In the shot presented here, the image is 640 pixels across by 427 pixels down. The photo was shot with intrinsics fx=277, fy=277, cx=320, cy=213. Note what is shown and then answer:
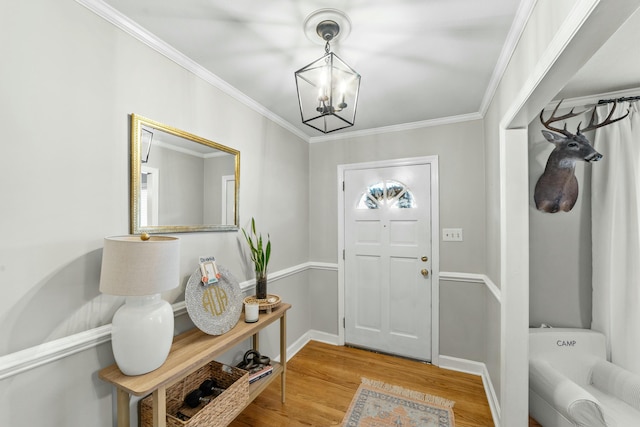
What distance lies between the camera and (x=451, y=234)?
255cm

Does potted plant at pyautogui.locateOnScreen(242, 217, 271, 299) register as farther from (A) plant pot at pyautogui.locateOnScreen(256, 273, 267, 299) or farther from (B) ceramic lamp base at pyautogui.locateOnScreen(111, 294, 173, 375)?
(B) ceramic lamp base at pyautogui.locateOnScreen(111, 294, 173, 375)

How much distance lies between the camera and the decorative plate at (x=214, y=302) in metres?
1.54

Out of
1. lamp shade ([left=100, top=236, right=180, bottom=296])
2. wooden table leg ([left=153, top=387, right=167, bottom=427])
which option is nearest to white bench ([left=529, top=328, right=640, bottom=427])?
wooden table leg ([left=153, top=387, right=167, bottom=427])

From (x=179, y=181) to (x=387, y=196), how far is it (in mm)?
1903

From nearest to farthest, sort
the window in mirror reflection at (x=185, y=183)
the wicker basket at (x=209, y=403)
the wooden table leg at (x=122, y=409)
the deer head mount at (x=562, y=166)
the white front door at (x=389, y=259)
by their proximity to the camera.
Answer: the wooden table leg at (x=122, y=409) → the wicker basket at (x=209, y=403) → the window in mirror reflection at (x=185, y=183) → the deer head mount at (x=562, y=166) → the white front door at (x=389, y=259)

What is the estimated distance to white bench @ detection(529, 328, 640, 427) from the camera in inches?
55.8

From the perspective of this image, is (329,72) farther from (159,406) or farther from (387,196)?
(387,196)

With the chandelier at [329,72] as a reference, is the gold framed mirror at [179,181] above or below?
below

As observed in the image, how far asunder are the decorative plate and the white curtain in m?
2.47

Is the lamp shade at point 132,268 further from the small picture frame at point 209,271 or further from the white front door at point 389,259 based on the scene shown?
the white front door at point 389,259

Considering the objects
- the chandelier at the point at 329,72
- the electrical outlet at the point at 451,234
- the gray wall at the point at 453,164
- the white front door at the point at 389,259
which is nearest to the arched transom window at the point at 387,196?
the white front door at the point at 389,259

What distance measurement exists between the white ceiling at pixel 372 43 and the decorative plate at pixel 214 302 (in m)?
1.28

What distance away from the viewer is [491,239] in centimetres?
214

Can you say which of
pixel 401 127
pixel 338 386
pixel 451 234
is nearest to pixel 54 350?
pixel 338 386
